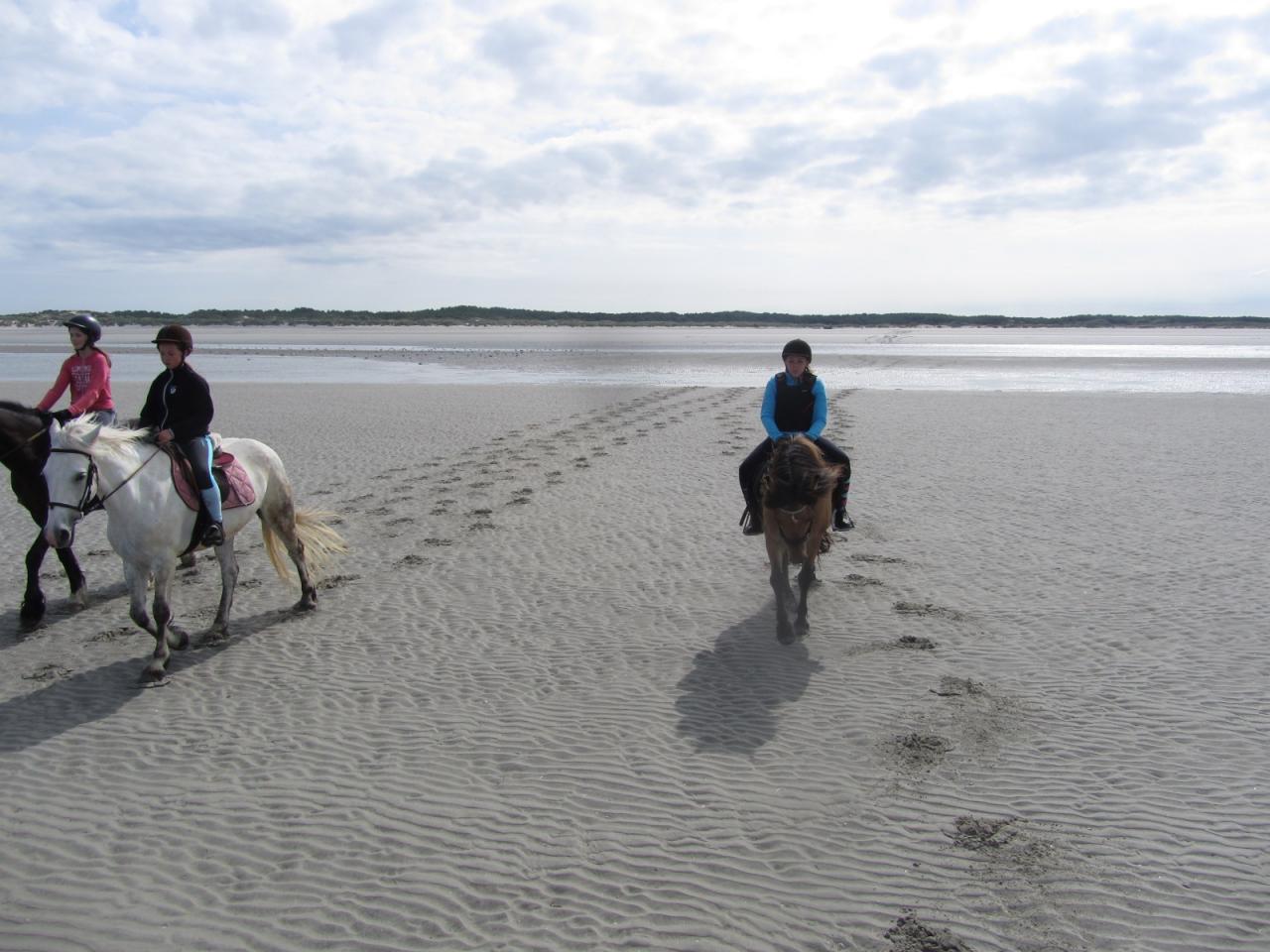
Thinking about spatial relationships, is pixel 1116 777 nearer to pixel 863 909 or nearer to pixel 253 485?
pixel 863 909

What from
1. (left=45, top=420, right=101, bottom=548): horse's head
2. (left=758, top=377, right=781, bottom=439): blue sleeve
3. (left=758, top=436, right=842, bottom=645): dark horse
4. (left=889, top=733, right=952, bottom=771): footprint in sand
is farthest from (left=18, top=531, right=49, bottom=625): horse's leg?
(left=889, top=733, right=952, bottom=771): footprint in sand

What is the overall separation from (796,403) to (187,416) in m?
4.98

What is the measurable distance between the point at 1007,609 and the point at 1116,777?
2.91 m

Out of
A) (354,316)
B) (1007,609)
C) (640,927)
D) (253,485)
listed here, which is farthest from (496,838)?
(354,316)

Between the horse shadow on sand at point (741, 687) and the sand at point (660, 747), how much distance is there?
3 centimetres

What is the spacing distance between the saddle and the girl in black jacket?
0.16 ft

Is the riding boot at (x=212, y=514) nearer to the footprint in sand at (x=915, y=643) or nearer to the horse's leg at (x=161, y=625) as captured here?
the horse's leg at (x=161, y=625)

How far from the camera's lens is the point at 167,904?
13.4 ft

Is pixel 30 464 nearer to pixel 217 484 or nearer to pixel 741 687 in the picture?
pixel 217 484

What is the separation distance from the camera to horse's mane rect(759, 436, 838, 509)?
7016mm

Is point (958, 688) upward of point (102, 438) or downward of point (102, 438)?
downward

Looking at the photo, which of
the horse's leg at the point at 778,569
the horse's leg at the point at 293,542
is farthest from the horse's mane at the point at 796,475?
the horse's leg at the point at 293,542

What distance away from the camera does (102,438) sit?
20.8 ft

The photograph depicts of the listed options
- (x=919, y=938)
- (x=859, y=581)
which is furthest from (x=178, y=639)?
(x=859, y=581)
